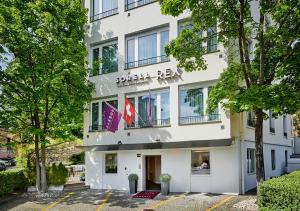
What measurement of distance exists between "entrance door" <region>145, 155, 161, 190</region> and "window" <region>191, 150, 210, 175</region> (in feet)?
10.1

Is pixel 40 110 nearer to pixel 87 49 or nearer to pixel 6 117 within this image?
pixel 6 117

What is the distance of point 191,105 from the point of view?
67.9ft

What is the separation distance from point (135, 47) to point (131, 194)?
9232 millimetres

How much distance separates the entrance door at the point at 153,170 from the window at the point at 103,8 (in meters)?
10.2

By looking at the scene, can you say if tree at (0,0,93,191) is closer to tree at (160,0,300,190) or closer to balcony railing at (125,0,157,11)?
balcony railing at (125,0,157,11)

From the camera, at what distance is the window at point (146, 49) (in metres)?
22.2

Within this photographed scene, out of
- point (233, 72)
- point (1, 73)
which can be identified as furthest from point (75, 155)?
point (233, 72)

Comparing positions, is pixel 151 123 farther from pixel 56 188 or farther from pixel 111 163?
pixel 56 188

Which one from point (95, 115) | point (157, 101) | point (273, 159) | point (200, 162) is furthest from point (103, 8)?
point (273, 159)

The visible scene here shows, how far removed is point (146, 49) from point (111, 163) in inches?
308

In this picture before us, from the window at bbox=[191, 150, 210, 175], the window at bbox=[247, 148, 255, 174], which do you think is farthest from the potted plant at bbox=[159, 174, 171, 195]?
the window at bbox=[247, 148, 255, 174]

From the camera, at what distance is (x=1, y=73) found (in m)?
21.6

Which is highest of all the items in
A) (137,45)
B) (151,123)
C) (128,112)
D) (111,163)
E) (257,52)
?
(137,45)

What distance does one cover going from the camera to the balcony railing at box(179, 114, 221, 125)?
1971 cm
